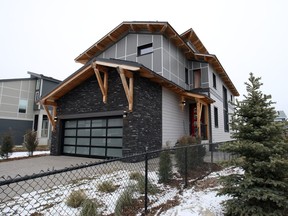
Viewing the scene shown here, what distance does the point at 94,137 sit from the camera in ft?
33.5

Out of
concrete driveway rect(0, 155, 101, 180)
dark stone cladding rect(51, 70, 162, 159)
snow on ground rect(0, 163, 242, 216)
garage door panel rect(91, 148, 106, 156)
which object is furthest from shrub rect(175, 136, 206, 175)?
garage door panel rect(91, 148, 106, 156)

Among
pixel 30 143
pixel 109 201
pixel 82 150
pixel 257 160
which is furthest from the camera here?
pixel 30 143

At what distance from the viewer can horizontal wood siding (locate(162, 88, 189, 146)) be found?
34.2 feet

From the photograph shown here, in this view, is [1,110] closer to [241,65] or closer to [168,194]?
[168,194]

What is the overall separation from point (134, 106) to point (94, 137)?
3.25 metres

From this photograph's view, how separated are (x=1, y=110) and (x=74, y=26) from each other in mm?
17574

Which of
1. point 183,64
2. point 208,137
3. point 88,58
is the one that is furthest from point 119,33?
point 208,137

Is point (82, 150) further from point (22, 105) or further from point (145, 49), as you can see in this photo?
point (22, 105)

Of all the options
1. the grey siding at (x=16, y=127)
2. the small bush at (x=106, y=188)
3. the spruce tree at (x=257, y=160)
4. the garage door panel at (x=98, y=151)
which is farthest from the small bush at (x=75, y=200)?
the grey siding at (x=16, y=127)

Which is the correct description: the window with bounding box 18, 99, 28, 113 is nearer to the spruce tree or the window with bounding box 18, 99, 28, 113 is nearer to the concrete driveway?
the concrete driveway

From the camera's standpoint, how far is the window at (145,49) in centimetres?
1188

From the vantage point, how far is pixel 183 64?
13.4m

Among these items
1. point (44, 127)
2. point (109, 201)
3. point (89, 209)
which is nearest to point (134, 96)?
point (109, 201)

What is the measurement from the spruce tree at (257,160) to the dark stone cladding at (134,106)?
17.2ft
